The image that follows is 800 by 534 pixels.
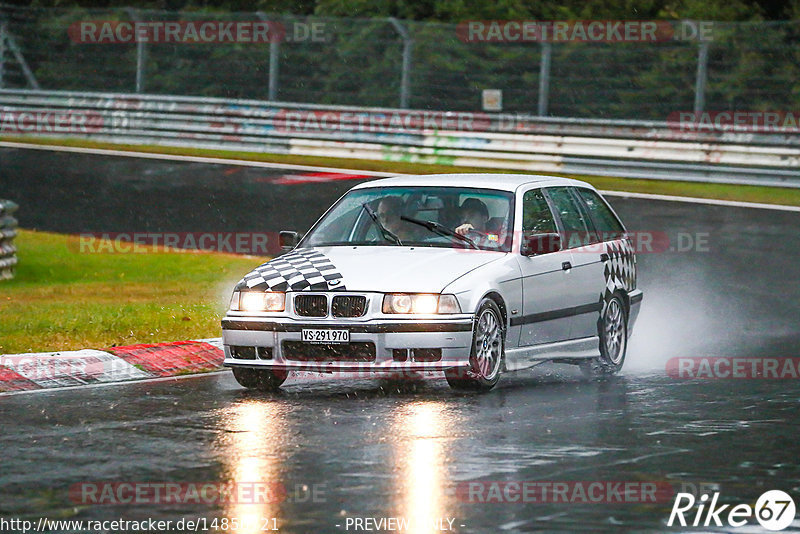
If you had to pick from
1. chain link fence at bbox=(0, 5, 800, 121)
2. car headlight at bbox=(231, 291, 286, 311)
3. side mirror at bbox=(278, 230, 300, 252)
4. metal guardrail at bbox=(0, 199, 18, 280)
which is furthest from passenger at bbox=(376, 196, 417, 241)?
chain link fence at bbox=(0, 5, 800, 121)

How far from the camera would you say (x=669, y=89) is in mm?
26672

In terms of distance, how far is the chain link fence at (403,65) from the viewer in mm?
25484

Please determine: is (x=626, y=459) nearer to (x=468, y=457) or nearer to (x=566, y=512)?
(x=468, y=457)

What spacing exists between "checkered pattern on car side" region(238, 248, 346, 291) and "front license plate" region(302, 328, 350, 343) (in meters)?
0.28

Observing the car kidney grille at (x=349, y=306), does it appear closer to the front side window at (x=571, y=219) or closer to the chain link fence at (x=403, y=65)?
the front side window at (x=571, y=219)

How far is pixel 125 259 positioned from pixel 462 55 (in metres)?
11.0

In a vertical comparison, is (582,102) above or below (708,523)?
above

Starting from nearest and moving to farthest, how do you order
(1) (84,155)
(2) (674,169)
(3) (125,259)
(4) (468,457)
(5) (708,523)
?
(5) (708,523) < (4) (468,457) < (3) (125,259) < (2) (674,169) < (1) (84,155)

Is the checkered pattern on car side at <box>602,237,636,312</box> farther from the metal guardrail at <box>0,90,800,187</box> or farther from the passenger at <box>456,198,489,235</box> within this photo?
the metal guardrail at <box>0,90,800,187</box>

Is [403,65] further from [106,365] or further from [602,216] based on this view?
[106,365]

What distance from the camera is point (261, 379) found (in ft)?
34.3

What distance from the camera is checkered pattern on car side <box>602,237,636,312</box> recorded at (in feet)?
39.1

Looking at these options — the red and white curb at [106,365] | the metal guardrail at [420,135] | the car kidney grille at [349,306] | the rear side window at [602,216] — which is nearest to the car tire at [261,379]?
the car kidney grille at [349,306]

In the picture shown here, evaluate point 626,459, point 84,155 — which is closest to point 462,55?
point 84,155
